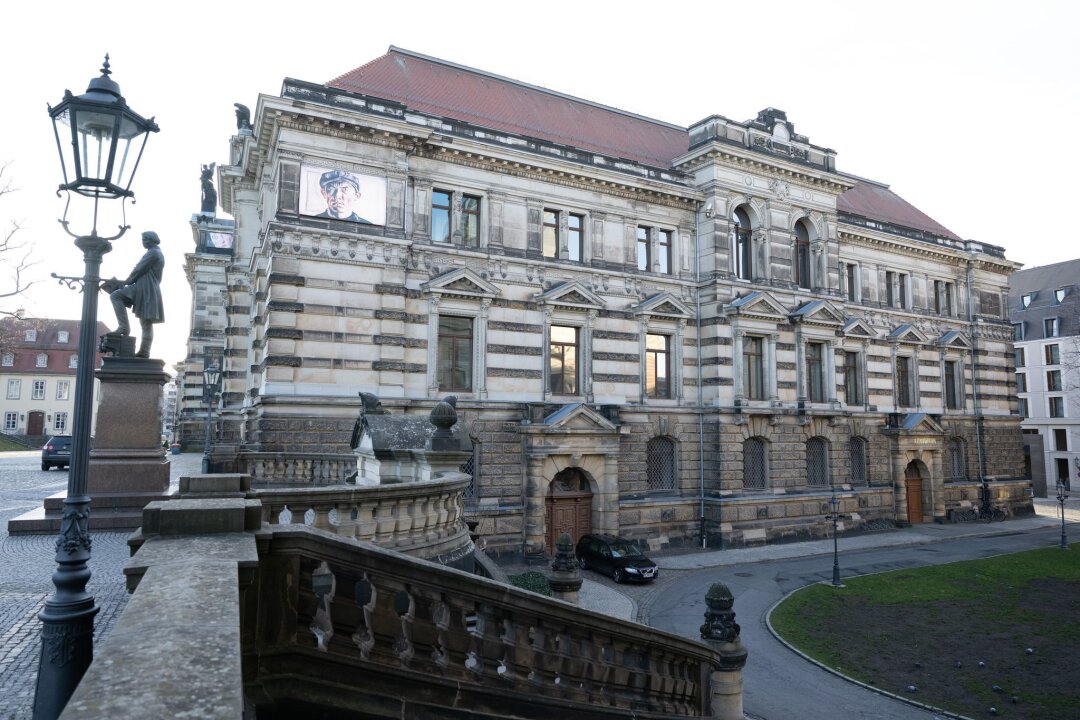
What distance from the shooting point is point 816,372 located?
104 ft

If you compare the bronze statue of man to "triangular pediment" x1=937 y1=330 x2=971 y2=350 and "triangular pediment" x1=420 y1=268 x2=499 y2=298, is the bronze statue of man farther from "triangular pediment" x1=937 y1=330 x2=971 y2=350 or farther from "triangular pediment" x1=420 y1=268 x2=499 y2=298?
"triangular pediment" x1=937 y1=330 x2=971 y2=350

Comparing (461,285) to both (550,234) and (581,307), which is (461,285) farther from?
(581,307)

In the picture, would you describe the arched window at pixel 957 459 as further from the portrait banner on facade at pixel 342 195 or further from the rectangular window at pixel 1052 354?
the portrait banner on facade at pixel 342 195

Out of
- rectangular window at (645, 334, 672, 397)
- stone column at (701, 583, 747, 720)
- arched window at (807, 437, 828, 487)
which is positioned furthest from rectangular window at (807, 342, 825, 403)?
stone column at (701, 583, 747, 720)

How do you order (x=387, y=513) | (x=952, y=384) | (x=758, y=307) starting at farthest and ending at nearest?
(x=952, y=384)
(x=758, y=307)
(x=387, y=513)

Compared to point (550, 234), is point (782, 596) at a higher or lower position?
lower

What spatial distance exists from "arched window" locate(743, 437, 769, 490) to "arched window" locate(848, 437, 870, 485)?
6.51m

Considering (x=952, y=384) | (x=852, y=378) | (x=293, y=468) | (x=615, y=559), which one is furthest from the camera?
(x=952, y=384)

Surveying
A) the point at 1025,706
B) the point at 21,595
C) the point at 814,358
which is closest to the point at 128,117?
the point at 21,595

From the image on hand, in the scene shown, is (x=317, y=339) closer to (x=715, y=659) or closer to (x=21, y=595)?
(x=21, y=595)

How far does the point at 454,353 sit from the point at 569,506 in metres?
7.24

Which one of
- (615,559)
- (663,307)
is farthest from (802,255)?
(615,559)

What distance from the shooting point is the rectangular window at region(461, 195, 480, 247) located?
24.4 meters

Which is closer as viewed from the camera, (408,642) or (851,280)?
(408,642)
